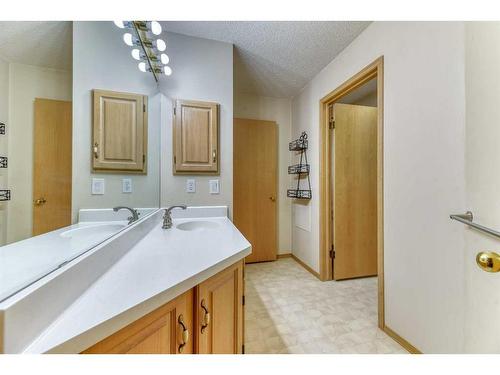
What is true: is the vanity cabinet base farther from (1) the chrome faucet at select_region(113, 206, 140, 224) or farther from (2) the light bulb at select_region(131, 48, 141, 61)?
(2) the light bulb at select_region(131, 48, 141, 61)

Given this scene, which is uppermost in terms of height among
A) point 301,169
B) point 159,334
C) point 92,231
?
point 301,169

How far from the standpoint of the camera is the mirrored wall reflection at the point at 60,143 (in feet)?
1.42

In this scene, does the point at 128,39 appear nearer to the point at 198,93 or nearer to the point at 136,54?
the point at 136,54

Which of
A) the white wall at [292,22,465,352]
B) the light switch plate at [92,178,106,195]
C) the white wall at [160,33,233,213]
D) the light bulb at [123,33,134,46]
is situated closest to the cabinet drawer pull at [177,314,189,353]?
the light switch plate at [92,178,106,195]

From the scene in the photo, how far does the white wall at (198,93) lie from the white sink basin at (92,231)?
808mm

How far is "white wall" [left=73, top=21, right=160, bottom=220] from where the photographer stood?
2.26ft

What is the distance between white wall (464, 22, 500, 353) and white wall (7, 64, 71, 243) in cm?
122

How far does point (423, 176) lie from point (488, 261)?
2.49ft

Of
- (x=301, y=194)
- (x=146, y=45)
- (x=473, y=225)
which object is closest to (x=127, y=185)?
(x=146, y=45)

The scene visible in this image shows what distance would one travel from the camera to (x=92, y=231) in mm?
714

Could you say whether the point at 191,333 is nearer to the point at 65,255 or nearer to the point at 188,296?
the point at 188,296

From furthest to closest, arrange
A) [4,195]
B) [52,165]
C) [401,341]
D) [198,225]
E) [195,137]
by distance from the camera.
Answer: [195,137], [198,225], [401,341], [52,165], [4,195]

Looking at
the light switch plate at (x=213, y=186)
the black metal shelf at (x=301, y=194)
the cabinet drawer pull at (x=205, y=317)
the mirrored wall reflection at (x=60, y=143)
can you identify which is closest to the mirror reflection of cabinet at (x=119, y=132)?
the mirrored wall reflection at (x=60, y=143)

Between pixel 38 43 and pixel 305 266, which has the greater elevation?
pixel 38 43
